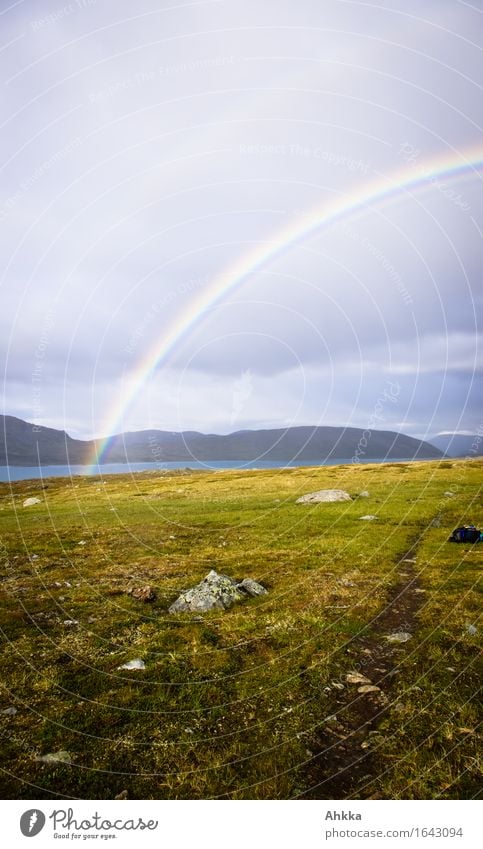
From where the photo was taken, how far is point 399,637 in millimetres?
12109

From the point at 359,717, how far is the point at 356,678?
1552 mm

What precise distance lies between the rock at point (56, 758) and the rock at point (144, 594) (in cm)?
826

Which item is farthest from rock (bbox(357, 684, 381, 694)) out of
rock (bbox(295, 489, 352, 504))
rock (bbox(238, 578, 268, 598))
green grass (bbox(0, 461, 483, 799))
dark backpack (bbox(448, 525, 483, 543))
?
rock (bbox(295, 489, 352, 504))

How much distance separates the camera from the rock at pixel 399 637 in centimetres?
1194

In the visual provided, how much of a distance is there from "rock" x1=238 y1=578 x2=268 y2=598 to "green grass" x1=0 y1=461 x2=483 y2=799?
1.70ft

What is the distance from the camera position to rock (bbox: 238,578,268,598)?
1605cm

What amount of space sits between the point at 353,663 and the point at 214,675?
3.87 m

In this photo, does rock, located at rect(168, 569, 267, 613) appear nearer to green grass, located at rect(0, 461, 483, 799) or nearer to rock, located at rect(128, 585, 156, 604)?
green grass, located at rect(0, 461, 483, 799)

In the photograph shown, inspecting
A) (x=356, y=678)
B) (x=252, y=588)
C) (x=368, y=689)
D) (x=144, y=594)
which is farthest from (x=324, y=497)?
(x=368, y=689)

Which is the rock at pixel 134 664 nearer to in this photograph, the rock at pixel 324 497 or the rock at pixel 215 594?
the rock at pixel 215 594
